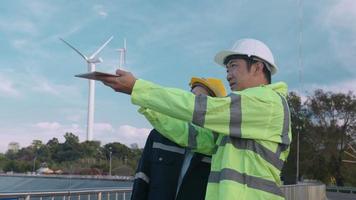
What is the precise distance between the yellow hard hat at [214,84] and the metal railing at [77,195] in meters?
4.46

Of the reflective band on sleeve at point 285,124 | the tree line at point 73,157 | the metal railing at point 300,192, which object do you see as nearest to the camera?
the reflective band on sleeve at point 285,124

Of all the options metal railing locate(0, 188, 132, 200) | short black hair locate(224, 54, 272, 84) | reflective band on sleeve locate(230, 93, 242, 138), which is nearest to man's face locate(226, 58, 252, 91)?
short black hair locate(224, 54, 272, 84)

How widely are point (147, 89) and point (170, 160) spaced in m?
0.91

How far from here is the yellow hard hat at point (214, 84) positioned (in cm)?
359

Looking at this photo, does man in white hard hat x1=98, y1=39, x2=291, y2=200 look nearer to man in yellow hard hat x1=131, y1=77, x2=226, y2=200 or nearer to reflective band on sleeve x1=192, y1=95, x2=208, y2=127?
reflective band on sleeve x1=192, y1=95, x2=208, y2=127

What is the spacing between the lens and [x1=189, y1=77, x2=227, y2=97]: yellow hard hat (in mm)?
3586

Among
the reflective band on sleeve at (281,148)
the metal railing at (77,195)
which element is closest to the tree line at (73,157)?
the metal railing at (77,195)

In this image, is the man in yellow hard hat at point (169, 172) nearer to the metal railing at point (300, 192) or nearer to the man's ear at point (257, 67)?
the man's ear at point (257, 67)

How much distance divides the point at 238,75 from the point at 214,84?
69 centimetres

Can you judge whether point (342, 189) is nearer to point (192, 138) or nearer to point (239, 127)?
point (192, 138)

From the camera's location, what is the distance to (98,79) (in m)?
2.58

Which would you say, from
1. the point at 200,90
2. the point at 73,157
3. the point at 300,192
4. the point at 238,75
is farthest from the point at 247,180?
the point at 73,157

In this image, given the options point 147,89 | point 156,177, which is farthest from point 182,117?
point 156,177

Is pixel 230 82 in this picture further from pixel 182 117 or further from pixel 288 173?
pixel 288 173
